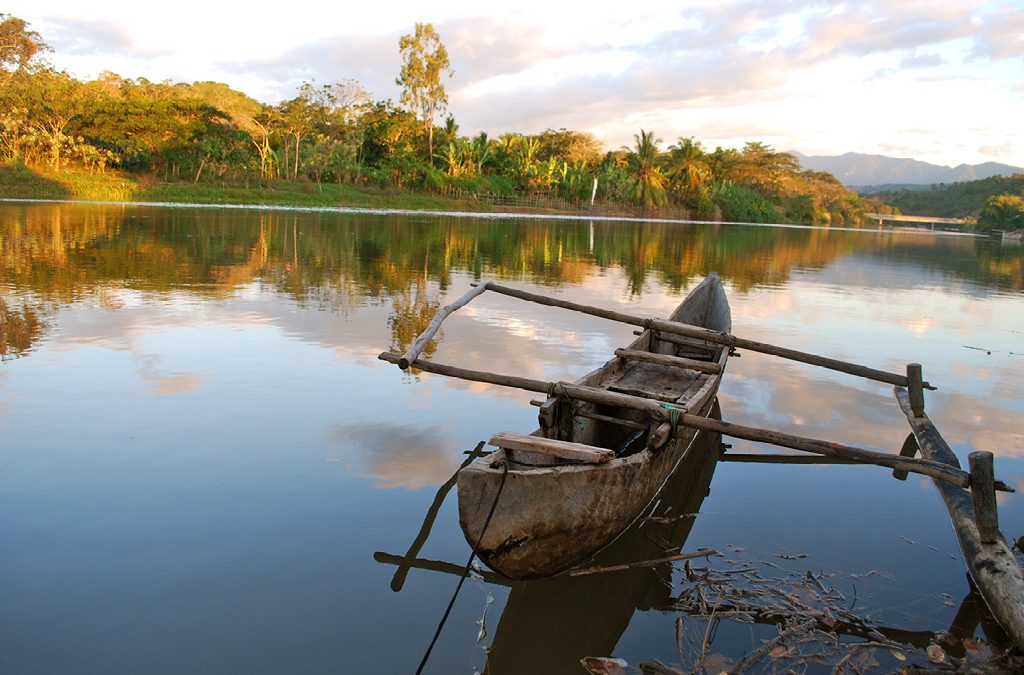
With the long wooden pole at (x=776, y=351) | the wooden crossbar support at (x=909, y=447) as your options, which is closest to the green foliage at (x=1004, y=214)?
the long wooden pole at (x=776, y=351)

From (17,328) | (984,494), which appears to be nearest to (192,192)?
(17,328)

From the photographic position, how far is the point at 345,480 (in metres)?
4.91

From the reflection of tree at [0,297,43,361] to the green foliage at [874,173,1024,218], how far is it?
95.5 metres

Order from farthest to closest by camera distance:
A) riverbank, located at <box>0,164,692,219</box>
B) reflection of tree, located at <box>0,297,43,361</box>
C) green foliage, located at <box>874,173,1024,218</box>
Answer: green foliage, located at <box>874,173,1024,218</box> → riverbank, located at <box>0,164,692,219</box> → reflection of tree, located at <box>0,297,43,361</box>

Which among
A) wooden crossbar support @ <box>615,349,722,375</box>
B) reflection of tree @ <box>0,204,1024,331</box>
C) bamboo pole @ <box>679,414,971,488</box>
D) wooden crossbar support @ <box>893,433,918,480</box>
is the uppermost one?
reflection of tree @ <box>0,204,1024,331</box>

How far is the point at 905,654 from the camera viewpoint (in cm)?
352

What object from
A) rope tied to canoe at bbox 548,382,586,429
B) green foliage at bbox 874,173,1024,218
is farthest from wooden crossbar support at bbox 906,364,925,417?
green foliage at bbox 874,173,1024,218

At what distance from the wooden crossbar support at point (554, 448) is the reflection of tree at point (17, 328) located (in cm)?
594

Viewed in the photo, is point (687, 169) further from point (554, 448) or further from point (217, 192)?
point (554, 448)

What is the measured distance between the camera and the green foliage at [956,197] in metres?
87.9

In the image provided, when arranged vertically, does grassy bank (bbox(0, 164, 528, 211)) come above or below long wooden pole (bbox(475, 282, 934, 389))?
above

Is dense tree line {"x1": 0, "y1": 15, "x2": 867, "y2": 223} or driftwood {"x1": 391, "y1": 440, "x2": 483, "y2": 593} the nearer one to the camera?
driftwood {"x1": 391, "y1": 440, "x2": 483, "y2": 593}

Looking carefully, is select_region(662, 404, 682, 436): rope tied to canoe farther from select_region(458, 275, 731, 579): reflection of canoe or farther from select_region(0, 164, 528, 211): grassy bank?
select_region(0, 164, 528, 211): grassy bank

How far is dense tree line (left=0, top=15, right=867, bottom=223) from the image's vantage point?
3819cm
